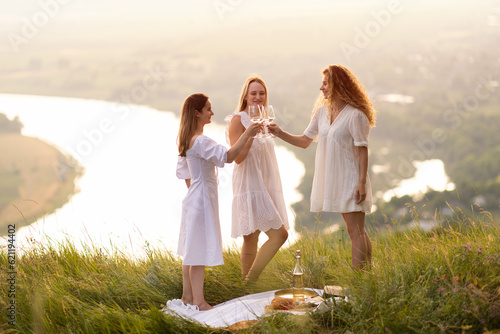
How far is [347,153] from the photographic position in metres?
5.29

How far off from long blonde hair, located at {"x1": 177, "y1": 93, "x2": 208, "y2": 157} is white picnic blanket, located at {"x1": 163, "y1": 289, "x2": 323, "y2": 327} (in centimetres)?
144

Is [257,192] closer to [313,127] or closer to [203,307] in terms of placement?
[313,127]

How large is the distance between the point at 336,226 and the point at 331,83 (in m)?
1.78

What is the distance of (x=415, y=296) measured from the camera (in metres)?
4.02

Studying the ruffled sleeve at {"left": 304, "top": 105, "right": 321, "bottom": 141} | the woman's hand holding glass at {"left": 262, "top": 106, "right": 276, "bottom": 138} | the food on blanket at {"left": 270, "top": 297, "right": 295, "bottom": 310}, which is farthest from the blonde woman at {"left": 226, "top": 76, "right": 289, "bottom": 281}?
the food on blanket at {"left": 270, "top": 297, "right": 295, "bottom": 310}

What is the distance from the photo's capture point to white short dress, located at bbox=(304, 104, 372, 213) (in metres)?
5.21

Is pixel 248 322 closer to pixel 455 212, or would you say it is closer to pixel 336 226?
pixel 336 226

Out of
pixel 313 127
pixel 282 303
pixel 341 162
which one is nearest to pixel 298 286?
pixel 282 303

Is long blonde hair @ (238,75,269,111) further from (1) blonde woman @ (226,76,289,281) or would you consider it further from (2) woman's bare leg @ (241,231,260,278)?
(2) woman's bare leg @ (241,231,260,278)

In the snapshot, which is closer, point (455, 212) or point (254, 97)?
point (254, 97)

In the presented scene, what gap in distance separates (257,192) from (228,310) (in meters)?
1.27

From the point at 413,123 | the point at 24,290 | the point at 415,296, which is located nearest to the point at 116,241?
the point at 24,290

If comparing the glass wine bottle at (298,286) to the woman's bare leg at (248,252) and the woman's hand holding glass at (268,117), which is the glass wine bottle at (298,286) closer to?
the woman's bare leg at (248,252)

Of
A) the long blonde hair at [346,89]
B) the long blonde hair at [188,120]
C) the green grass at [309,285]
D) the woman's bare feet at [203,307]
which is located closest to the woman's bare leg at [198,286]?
the woman's bare feet at [203,307]
